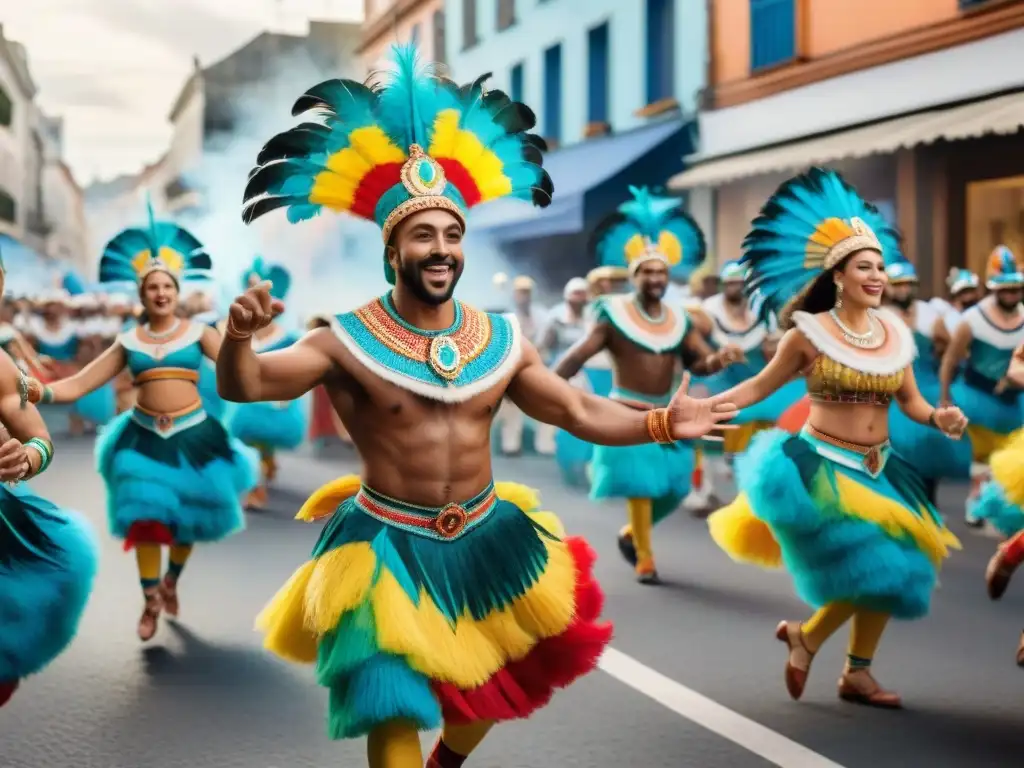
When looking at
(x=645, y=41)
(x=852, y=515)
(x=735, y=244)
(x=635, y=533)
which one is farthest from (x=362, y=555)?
(x=645, y=41)

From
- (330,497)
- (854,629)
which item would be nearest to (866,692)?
(854,629)

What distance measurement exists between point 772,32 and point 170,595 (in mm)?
14967

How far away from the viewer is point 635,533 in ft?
28.7

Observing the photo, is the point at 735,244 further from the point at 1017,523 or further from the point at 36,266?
the point at 36,266

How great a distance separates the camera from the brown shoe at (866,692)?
231 inches

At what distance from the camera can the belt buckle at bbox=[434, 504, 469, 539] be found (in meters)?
4.32

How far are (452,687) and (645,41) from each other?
20456 millimetres

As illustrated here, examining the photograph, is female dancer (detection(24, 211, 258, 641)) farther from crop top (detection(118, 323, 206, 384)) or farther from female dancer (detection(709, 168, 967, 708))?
female dancer (detection(709, 168, 967, 708))

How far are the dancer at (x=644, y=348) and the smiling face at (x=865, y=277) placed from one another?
2240mm

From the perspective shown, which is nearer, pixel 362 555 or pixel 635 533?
pixel 362 555

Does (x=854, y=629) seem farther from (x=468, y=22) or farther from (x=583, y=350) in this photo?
(x=468, y=22)

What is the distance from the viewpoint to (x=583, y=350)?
356 inches

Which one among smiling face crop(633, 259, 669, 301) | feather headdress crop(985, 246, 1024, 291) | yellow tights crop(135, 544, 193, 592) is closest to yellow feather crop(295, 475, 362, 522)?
yellow tights crop(135, 544, 193, 592)

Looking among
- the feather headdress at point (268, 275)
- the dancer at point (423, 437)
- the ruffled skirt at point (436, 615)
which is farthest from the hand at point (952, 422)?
the feather headdress at point (268, 275)
